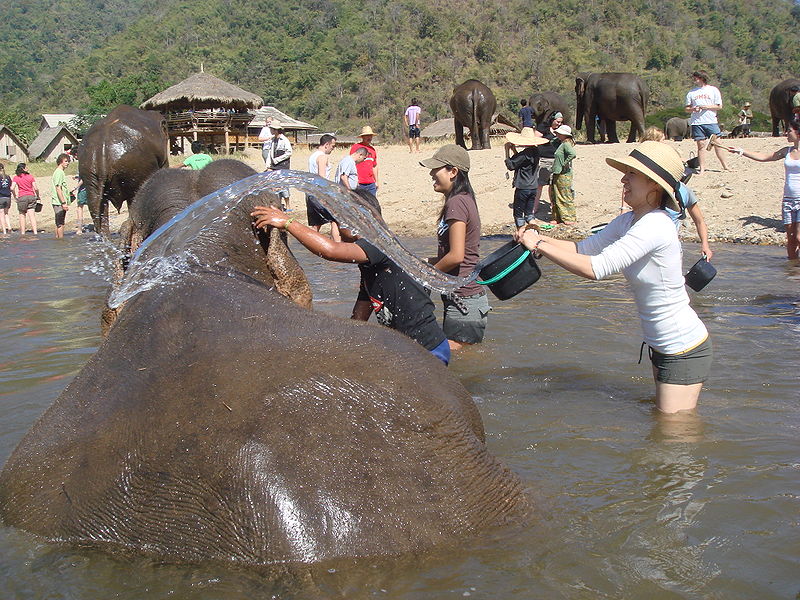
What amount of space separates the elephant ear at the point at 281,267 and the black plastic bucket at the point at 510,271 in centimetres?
105

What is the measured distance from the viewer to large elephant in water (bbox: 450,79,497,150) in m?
22.4

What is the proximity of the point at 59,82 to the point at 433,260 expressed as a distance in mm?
95997

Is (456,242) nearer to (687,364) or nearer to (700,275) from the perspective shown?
(700,275)

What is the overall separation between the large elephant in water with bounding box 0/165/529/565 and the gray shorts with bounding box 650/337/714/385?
1.91 m

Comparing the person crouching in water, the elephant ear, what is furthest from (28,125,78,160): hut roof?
the person crouching in water

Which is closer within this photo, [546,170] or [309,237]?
[309,237]

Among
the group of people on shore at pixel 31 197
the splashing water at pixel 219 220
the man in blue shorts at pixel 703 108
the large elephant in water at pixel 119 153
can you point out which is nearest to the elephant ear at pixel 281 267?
the splashing water at pixel 219 220

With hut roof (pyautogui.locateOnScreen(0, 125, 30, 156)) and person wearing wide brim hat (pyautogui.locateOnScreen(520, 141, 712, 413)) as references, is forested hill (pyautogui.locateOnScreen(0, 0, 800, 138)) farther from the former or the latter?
person wearing wide brim hat (pyautogui.locateOnScreen(520, 141, 712, 413))

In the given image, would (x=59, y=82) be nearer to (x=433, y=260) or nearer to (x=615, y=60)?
(x=615, y=60)

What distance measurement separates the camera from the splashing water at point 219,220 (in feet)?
12.1

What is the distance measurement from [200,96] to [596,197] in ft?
71.4

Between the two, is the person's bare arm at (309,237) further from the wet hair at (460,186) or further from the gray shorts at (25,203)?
the gray shorts at (25,203)

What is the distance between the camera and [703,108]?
14.0 metres

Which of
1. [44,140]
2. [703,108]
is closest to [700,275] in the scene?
[703,108]
